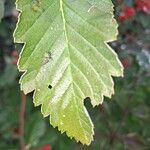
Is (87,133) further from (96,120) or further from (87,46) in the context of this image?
(96,120)

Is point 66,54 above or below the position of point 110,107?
above

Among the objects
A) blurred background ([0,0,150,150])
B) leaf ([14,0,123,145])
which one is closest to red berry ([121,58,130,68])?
blurred background ([0,0,150,150])

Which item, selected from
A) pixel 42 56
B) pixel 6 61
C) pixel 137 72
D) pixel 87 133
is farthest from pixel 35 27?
pixel 6 61

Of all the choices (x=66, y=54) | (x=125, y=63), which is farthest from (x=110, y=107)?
(x=66, y=54)

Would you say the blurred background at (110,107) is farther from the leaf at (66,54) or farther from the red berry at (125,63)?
the leaf at (66,54)

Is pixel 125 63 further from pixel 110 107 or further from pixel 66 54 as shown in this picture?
pixel 66 54

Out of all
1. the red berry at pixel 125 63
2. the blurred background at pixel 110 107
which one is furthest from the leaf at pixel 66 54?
the red berry at pixel 125 63
